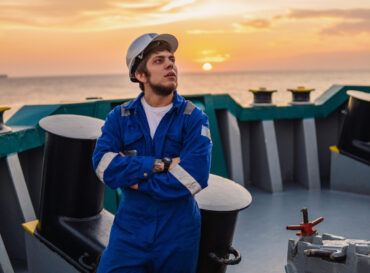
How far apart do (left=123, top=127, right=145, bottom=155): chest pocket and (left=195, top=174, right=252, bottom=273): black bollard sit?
0.61 meters

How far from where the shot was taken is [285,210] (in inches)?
243

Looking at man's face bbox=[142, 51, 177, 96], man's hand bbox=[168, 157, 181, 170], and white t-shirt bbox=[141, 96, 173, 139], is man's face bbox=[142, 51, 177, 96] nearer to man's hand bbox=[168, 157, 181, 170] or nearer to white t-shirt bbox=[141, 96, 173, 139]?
white t-shirt bbox=[141, 96, 173, 139]

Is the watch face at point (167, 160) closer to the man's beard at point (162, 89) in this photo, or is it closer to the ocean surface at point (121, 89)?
the man's beard at point (162, 89)

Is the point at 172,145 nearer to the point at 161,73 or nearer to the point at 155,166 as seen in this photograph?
the point at 155,166

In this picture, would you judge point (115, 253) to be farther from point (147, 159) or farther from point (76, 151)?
point (76, 151)

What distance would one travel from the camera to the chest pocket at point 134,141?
87.6 inches

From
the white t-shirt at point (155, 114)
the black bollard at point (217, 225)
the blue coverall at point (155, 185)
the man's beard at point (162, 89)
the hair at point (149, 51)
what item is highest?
the hair at point (149, 51)

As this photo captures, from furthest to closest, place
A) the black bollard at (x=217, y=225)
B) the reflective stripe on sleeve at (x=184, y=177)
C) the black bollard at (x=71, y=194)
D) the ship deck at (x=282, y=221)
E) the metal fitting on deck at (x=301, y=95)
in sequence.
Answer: the metal fitting on deck at (x=301, y=95) → the ship deck at (x=282, y=221) → the black bollard at (x=71, y=194) → the black bollard at (x=217, y=225) → the reflective stripe on sleeve at (x=184, y=177)

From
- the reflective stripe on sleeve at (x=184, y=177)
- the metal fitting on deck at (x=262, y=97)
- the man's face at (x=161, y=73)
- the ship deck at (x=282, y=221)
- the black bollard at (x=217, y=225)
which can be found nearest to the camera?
the reflective stripe on sleeve at (x=184, y=177)

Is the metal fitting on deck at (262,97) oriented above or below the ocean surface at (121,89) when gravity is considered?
above

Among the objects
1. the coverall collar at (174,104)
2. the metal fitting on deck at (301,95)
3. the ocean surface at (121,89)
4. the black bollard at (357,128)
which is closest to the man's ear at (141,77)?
the coverall collar at (174,104)

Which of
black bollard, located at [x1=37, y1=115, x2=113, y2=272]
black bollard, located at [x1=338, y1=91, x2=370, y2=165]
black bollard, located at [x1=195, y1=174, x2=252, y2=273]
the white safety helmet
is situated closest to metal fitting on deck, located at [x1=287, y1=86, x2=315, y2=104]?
black bollard, located at [x1=338, y1=91, x2=370, y2=165]

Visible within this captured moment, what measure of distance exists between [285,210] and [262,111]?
1904 mm

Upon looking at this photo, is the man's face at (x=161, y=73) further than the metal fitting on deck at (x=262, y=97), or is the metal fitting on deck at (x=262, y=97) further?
the metal fitting on deck at (x=262, y=97)
